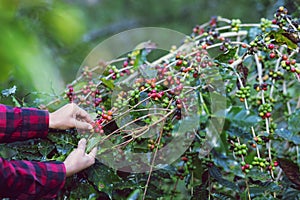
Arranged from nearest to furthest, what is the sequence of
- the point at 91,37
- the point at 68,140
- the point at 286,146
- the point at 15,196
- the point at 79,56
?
the point at 15,196, the point at 68,140, the point at 286,146, the point at 79,56, the point at 91,37

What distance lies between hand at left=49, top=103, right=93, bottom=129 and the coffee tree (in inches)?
0.9

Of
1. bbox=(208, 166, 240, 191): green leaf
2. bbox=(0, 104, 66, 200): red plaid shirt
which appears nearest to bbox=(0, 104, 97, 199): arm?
bbox=(0, 104, 66, 200): red plaid shirt

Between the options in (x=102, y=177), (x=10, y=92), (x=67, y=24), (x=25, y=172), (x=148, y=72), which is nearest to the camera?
(x=67, y=24)

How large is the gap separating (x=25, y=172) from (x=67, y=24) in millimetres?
303

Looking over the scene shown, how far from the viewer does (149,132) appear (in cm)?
112

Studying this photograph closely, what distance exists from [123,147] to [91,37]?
2.25 meters

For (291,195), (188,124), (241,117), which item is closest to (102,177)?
(188,124)

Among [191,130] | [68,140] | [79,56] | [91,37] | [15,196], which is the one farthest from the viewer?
[91,37]

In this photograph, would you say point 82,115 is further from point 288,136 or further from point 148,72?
point 288,136

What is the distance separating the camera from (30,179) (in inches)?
35.4

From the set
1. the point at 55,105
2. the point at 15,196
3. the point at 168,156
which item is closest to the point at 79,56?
the point at 55,105

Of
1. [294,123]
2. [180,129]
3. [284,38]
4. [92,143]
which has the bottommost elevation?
[92,143]

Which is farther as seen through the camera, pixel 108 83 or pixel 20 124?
pixel 108 83

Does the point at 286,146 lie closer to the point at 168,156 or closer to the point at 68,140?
the point at 168,156
